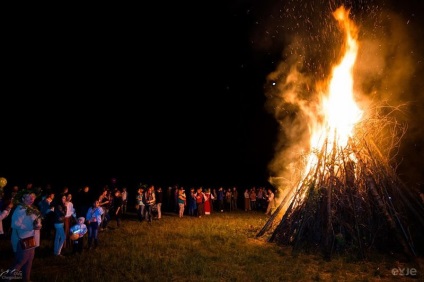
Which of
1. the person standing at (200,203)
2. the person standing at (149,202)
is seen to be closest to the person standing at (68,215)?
the person standing at (149,202)

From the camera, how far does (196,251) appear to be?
985 cm

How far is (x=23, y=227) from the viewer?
624cm

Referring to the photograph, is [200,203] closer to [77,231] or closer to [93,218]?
[93,218]

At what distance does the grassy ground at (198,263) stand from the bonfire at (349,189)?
655 mm

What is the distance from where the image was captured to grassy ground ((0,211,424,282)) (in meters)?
7.51

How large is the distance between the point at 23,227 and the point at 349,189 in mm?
9117

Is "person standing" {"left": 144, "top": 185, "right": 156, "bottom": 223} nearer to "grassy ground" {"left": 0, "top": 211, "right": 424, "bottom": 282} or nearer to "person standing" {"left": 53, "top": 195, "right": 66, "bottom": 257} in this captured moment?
"grassy ground" {"left": 0, "top": 211, "right": 424, "bottom": 282}

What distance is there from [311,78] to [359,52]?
6.97ft

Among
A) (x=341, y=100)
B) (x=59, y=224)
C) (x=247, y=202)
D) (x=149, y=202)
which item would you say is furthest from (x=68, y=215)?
(x=247, y=202)

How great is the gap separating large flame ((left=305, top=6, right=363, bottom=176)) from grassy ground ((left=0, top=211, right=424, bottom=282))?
4.09 meters

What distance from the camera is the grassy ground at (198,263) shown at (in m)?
7.51

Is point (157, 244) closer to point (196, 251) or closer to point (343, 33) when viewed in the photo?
point (196, 251)

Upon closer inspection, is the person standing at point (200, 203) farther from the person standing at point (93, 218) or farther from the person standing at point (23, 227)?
the person standing at point (23, 227)

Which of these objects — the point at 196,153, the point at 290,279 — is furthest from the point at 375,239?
the point at 196,153
